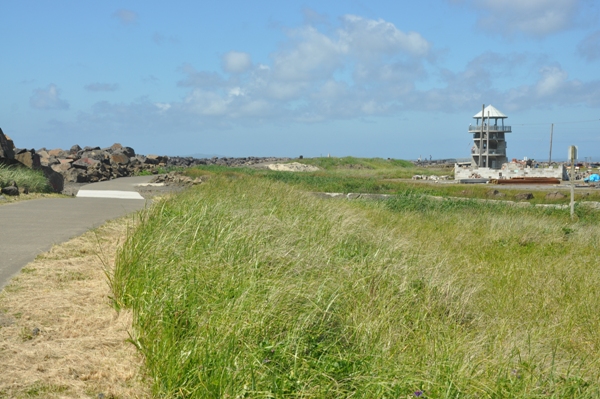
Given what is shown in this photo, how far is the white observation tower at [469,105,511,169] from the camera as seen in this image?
69312 millimetres

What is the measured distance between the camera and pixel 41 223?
35.7 ft

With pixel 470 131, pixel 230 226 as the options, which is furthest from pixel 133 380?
pixel 470 131

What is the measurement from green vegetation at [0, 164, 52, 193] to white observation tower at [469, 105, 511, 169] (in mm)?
56266

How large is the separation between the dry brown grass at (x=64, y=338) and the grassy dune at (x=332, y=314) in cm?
20

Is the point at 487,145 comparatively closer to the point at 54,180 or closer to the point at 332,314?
the point at 54,180

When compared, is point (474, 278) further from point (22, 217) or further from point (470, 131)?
point (470, 131)

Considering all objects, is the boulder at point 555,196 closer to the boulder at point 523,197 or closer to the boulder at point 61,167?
the boulder at point 523,197

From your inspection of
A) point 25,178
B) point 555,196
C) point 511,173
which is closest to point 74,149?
point 25,178

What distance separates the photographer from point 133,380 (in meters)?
4.57

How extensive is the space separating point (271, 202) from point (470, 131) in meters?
63.3

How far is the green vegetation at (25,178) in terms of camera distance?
17253 mm

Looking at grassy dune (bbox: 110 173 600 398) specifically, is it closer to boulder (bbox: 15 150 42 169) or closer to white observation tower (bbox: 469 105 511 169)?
boulder (bbox: 15 150 42 169)

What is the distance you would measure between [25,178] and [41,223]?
308 inches

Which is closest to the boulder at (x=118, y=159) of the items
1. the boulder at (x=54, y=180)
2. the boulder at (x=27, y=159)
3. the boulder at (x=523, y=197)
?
the boulder at (x=54, y=180)
